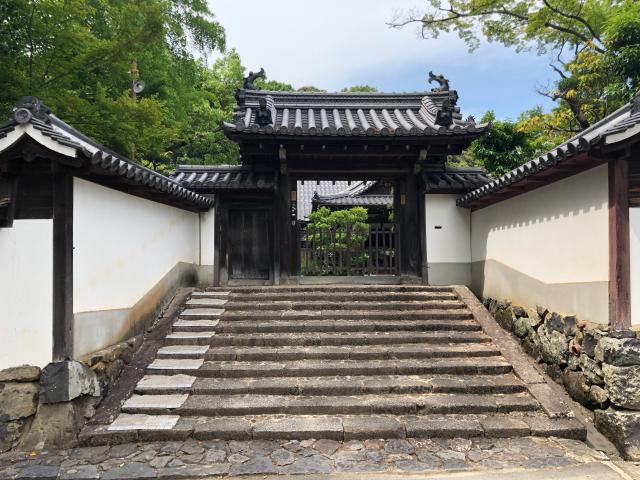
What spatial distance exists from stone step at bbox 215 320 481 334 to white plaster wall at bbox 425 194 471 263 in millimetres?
2534

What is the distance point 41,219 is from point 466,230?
8.38 m

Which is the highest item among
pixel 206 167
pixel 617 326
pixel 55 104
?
pixel 55 104

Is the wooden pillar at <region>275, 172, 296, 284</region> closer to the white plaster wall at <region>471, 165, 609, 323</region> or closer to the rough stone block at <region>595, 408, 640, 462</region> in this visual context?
the white plaster wall at <region>471, 165, 609, 323</region>

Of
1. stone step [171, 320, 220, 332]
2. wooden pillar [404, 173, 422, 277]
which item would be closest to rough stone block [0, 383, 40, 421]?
stone step [171, 320, 220, 332]

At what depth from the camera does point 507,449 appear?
4391mm

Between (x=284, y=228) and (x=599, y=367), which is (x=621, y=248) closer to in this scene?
(x=599, y=367)

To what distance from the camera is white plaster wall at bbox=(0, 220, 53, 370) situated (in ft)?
15.5

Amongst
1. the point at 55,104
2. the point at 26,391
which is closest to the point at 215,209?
the point at 55,104

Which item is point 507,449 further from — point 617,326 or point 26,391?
point 26,391

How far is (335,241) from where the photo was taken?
1070 cm

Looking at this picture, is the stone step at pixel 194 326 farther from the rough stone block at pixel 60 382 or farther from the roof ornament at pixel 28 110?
the roof ornament at pixel 28 110

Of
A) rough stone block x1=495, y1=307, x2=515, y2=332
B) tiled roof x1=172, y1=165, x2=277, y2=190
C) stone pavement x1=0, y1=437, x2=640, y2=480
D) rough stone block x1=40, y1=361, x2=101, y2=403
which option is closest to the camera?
stone pavement x1=0, y1=437, x2=640, y2=480

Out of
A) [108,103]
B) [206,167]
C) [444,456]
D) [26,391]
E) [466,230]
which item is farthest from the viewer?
[206,167]

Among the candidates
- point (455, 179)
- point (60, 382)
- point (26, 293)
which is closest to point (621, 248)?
point (455, 179)
